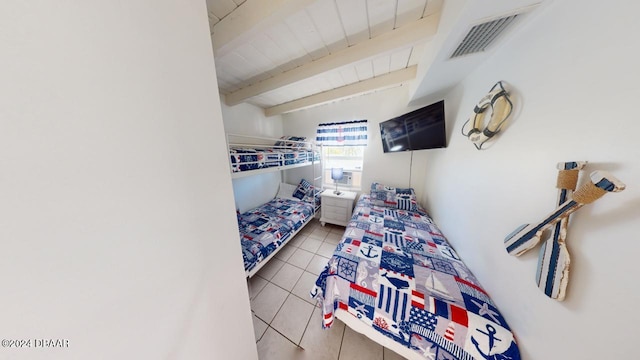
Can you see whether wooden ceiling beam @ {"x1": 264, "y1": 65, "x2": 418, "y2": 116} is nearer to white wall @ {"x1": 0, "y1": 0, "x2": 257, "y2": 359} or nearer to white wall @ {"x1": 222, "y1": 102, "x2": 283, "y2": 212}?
white wall @ {"x1": 222, "y1": 102, "x2": 283, "y2": 212}

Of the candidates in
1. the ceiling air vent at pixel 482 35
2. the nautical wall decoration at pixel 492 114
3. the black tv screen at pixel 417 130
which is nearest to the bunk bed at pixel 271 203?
the black tv screen at pixel 417 130

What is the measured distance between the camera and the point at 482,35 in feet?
3.17

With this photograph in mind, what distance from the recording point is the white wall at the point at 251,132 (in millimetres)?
2270

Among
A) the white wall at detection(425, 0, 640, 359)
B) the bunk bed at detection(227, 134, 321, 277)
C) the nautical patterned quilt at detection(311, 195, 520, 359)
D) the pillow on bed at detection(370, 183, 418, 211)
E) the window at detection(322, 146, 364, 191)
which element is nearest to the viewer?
the white wall at detection(425, 0, 640, 359)

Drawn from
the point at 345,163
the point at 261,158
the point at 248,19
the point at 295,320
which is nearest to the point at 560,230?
the point at 295,320

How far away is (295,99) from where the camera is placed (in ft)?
7.82

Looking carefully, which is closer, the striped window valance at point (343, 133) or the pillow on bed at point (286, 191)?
the striped window valance at point (343, 133)

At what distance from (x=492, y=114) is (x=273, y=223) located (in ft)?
7.54

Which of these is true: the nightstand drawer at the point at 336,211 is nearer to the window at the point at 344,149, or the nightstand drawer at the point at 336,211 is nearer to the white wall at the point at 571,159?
the window at the point at 344,149

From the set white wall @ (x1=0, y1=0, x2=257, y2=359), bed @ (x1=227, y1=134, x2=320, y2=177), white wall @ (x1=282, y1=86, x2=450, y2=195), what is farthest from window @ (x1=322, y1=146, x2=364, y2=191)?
white wall @ (x1=0, y1=0, x2=257, y2=359)

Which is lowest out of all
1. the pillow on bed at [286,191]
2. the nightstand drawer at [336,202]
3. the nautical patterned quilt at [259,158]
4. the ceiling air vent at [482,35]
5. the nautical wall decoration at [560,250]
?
the nightstand drawer at [336,202]

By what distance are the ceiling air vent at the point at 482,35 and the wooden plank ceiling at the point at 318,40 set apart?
0.23m

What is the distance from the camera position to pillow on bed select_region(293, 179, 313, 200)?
2.84m

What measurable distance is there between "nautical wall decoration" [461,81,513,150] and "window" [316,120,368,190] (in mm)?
1400
